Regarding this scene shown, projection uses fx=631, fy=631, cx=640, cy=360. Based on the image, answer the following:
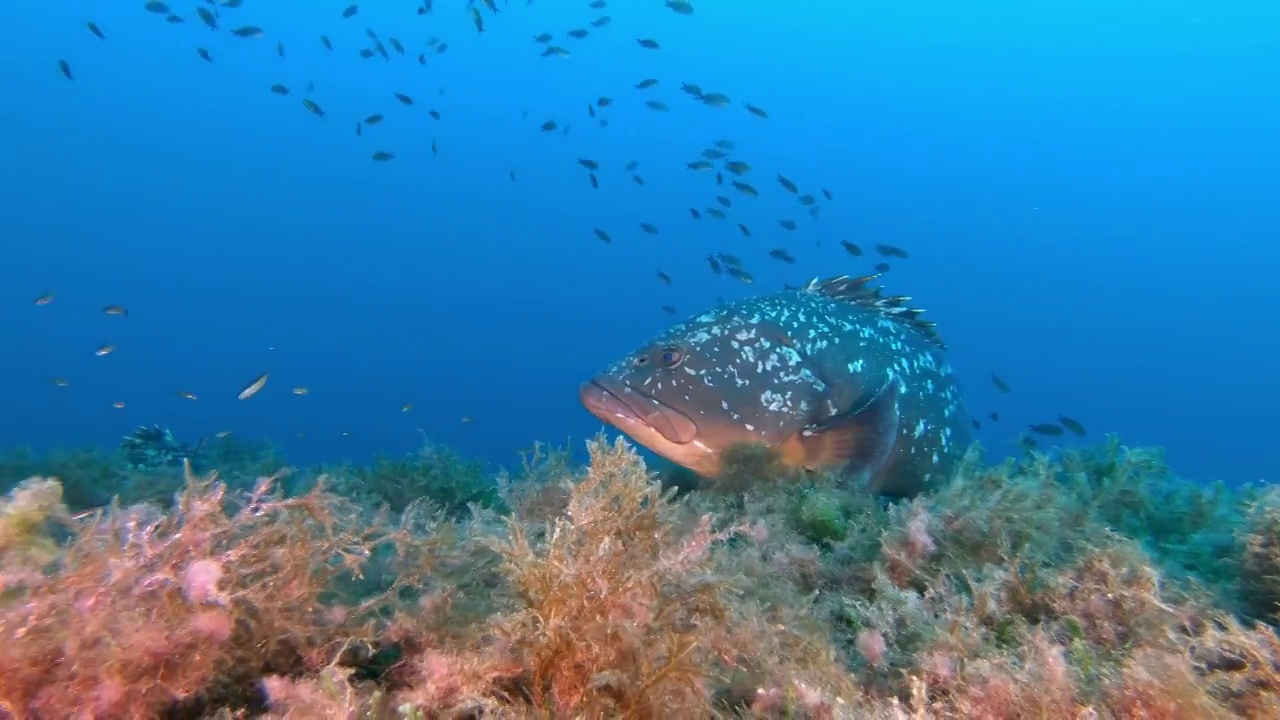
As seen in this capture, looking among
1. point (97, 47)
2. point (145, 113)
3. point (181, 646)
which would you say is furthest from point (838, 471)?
point (97, 47)

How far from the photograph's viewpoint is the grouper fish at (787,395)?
525 cm

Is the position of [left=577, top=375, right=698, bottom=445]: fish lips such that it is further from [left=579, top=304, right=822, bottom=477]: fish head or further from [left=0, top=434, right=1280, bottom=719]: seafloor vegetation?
[left=0, top=434, right=1280, bottom=719]: seafloor vegetation

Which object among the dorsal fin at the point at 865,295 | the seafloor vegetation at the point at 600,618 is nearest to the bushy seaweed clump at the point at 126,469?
the seafloor vegetation at the point at 600,618

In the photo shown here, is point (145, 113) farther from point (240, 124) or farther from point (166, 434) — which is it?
point (166, 434)

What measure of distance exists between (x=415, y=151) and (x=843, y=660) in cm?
13988

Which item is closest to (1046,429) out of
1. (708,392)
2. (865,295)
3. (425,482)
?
(865,295)

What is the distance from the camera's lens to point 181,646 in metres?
1.78

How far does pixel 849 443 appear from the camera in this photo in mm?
5340

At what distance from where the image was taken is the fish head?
5215 millimetres

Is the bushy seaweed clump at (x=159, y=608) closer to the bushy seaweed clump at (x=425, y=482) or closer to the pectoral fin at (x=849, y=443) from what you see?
the bushy seaweed clump at (x=425, y=482)

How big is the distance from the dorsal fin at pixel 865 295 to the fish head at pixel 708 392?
136 cm

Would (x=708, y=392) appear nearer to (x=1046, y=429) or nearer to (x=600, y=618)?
(x=600, y=618)

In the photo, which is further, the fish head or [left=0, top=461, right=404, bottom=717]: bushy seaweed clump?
the fish head

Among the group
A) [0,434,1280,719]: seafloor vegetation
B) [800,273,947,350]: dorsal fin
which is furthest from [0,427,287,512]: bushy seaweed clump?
[800,273,947,350]: dorsal fin
